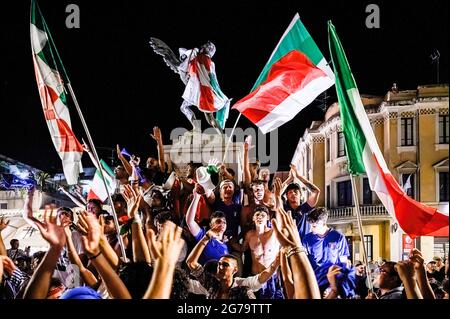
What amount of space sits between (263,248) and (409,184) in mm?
1453

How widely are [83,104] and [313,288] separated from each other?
3.29 meters

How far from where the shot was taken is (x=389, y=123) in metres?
6.84

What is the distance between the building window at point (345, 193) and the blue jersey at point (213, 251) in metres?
1.17

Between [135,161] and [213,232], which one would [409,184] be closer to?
[213,232]

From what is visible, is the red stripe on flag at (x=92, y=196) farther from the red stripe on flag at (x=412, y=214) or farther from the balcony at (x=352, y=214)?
the red stripe on flag at (x=412, y=214)

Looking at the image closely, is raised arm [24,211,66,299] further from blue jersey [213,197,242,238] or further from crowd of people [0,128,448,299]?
blue jersey [213,197,242,238]

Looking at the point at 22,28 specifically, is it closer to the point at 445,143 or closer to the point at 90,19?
the point at 90,19

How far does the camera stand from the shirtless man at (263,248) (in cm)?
672

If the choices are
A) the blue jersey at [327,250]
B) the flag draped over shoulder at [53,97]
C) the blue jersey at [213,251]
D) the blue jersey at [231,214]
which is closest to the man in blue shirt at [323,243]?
the blue jersey at [327,250]

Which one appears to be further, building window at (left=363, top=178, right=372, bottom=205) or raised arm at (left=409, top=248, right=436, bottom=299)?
building window at (left=363, top=178, right=372, bottom=205)

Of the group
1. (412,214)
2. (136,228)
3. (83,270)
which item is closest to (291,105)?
(412,214)

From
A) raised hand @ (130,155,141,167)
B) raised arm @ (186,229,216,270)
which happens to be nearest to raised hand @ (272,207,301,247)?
raised arm @ (186,229,216,270)

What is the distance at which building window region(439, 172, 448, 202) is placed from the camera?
6582 mm

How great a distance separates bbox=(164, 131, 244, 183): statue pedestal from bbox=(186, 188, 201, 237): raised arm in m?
0.30
